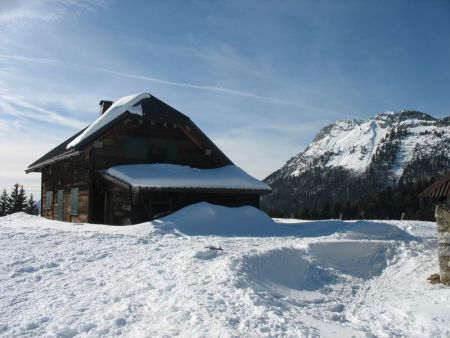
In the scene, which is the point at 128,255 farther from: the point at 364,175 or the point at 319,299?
the point at 364,175

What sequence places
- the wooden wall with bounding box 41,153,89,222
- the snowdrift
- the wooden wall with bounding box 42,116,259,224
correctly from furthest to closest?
1. the wooden wall with bounding box 41,153,89,222
2. the wooden wall with bounding box 42,116,259,224
3. the snowdrift

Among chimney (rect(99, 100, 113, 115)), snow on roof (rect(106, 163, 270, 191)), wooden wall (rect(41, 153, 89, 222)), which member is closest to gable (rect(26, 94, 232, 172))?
wooden wall (rect(41, 153, 89, 222))

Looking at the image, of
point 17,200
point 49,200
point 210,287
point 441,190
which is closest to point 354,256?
point 441,190

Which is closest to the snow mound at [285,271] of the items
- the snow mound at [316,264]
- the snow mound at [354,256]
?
the snow mound at [316,264]

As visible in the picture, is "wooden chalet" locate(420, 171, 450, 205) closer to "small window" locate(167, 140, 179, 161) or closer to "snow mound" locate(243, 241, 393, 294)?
"snow mound" locate(243, 241, 393, 294)

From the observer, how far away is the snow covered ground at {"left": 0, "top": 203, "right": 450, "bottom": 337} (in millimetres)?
6184

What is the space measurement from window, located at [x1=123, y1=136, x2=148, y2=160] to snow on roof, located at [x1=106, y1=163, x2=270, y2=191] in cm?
70

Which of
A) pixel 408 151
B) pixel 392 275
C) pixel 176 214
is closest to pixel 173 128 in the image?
pixel 176 214

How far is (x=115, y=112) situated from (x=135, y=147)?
6.55 ft

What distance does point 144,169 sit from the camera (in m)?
20.3

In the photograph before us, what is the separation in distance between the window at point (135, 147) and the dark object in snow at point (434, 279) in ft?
48.0

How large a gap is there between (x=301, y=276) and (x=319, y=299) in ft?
5.11

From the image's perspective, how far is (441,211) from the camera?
9977mm

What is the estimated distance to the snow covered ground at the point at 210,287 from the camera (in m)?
6.18
